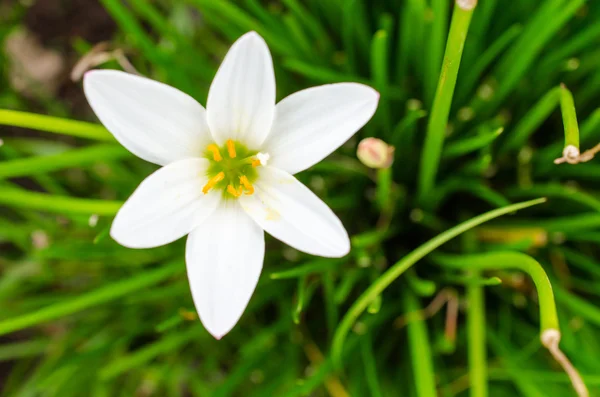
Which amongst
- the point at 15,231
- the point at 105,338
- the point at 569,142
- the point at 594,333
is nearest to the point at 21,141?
the point at 15,231

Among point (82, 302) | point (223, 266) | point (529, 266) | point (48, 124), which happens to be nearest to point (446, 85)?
point (529, 266)

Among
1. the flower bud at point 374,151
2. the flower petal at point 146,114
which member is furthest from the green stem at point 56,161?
the flower bud at point 374,151

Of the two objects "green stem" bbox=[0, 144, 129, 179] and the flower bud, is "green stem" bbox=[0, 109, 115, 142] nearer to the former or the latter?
"green stem" bbox=[0, 144, 129, 179]

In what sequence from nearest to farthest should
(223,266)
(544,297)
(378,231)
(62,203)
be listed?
1. (544,297)
2. (223,266)
3. (62,203)
4. (378,231)

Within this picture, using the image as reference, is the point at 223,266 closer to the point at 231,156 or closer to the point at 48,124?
the point at 231,156

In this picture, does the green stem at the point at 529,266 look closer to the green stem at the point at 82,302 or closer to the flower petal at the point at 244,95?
the flower petal at the point at 244,95

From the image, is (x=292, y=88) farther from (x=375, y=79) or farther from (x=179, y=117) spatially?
(x=179, y=117)
